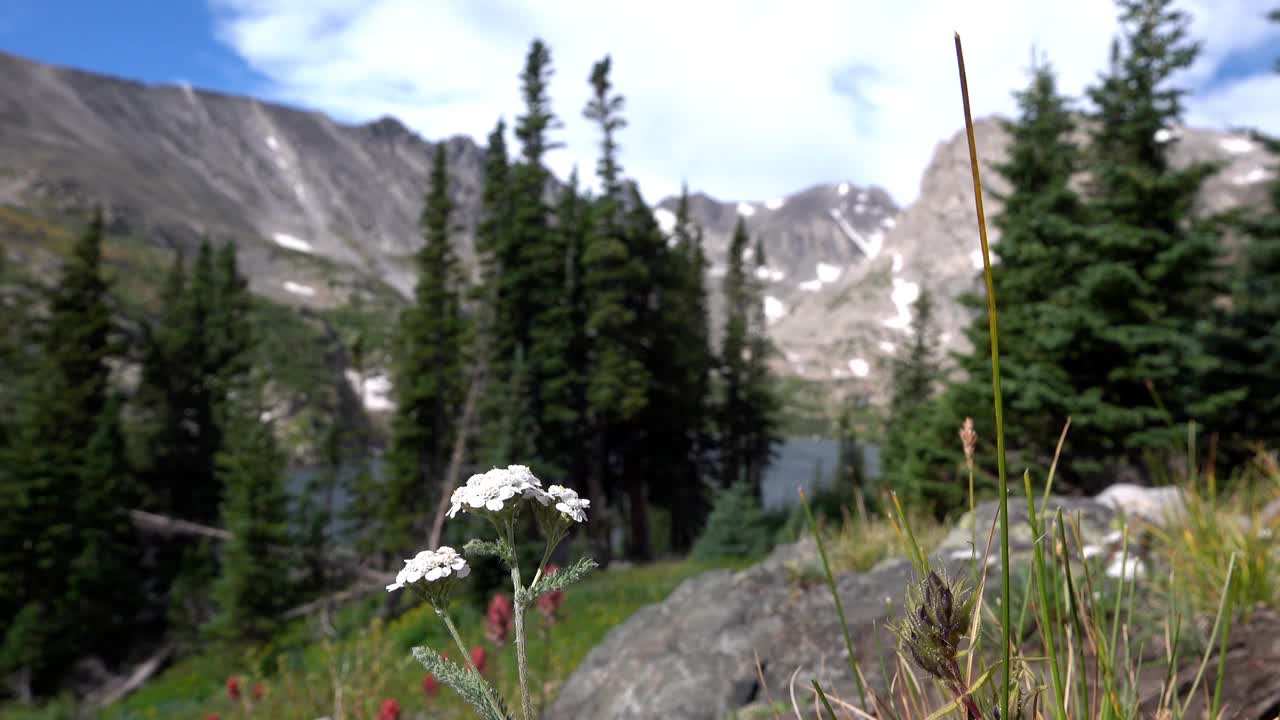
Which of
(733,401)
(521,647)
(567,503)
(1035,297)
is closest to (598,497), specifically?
(733,401)

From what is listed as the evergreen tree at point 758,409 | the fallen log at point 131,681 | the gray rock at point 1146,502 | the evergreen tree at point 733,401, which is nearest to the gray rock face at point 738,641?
the gray rock at point 1146,502

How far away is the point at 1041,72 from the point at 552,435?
19647mm

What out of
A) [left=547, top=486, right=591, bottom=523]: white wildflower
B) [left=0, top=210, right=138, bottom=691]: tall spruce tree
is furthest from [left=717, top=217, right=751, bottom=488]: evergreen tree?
[left=547, top=486, right=591, bottom=523]: white wildflower

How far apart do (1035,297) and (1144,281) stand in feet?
6.70

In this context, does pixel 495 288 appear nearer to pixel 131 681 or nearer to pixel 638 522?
pixel 638 522

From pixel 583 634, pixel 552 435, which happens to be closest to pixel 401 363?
pixel 552 435

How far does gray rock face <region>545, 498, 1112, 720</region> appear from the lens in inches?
180

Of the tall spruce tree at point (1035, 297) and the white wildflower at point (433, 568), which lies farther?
the tall spruce tree at point (1035, 297)

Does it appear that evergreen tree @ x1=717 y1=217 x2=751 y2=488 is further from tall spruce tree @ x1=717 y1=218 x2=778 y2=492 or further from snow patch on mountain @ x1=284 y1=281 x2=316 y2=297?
snow patch on mountain @ x1=284 y1=281 x2=316 y2=297

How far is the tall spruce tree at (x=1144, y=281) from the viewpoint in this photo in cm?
1384

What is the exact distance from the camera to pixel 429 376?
1156 inches

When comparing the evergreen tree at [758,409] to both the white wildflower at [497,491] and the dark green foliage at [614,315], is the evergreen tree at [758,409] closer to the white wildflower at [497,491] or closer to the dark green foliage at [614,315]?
the dark green foliage at [614,315]

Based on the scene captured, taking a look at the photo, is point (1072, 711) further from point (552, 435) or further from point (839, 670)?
point (552, 435)

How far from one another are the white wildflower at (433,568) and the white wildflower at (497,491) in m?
0.08
